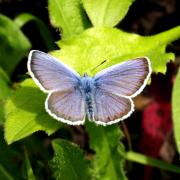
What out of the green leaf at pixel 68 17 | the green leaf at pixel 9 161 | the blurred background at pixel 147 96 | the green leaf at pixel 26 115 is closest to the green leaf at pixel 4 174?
the green leaf at pixel 9 161

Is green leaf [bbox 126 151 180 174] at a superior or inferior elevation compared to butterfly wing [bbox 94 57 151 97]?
inferior

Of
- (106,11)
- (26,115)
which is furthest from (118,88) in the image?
(106,11)

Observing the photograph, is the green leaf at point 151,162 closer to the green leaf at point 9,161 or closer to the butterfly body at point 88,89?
the green leaf at point 9,161

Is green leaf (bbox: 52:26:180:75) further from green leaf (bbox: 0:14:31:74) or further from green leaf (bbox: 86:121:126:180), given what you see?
green leaf (bbox: 0:14:31:74)

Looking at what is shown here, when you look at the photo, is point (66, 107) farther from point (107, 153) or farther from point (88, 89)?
point (107, 153)

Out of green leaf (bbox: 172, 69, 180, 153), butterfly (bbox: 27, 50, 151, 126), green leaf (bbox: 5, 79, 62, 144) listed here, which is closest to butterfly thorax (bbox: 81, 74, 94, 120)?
butterfly (bbox: 27, 50, 151, 126)
